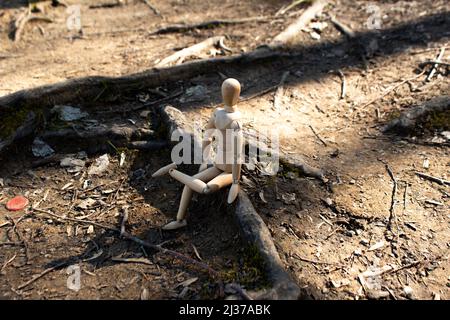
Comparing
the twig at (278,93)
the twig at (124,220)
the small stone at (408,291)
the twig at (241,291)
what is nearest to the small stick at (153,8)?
the twig at (278,93)

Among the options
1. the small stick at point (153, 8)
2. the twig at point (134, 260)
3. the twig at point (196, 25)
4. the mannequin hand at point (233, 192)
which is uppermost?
the small stick at point (153, 8)

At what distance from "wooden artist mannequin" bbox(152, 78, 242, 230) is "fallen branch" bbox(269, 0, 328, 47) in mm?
3833

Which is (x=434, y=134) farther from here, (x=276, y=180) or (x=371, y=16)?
(x=371, y=16)

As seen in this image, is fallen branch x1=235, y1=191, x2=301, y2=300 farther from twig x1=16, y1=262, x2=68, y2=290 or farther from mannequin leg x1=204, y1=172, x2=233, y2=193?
twig x1=16, y1=262, x2=68, y2=290

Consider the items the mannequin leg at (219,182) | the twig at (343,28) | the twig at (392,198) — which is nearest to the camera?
the mannequin leg at (219,182)

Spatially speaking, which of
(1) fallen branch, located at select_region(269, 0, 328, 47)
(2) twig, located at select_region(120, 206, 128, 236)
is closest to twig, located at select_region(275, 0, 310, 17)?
(1) fallen branch, located at select_region(269, 0, 328, 47)

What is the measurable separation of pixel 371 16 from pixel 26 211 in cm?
702

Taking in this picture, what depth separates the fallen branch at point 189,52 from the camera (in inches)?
279

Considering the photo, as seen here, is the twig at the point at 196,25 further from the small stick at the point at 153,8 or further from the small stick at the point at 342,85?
the small stick at the point at 342,85

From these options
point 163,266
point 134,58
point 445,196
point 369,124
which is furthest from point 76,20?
point 445,196

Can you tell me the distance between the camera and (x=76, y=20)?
30.3 feet

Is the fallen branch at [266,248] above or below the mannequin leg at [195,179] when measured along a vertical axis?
below

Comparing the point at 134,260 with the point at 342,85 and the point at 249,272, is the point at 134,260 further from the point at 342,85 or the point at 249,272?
the point at 342,85

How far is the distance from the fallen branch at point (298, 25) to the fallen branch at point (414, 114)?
2518 mm
